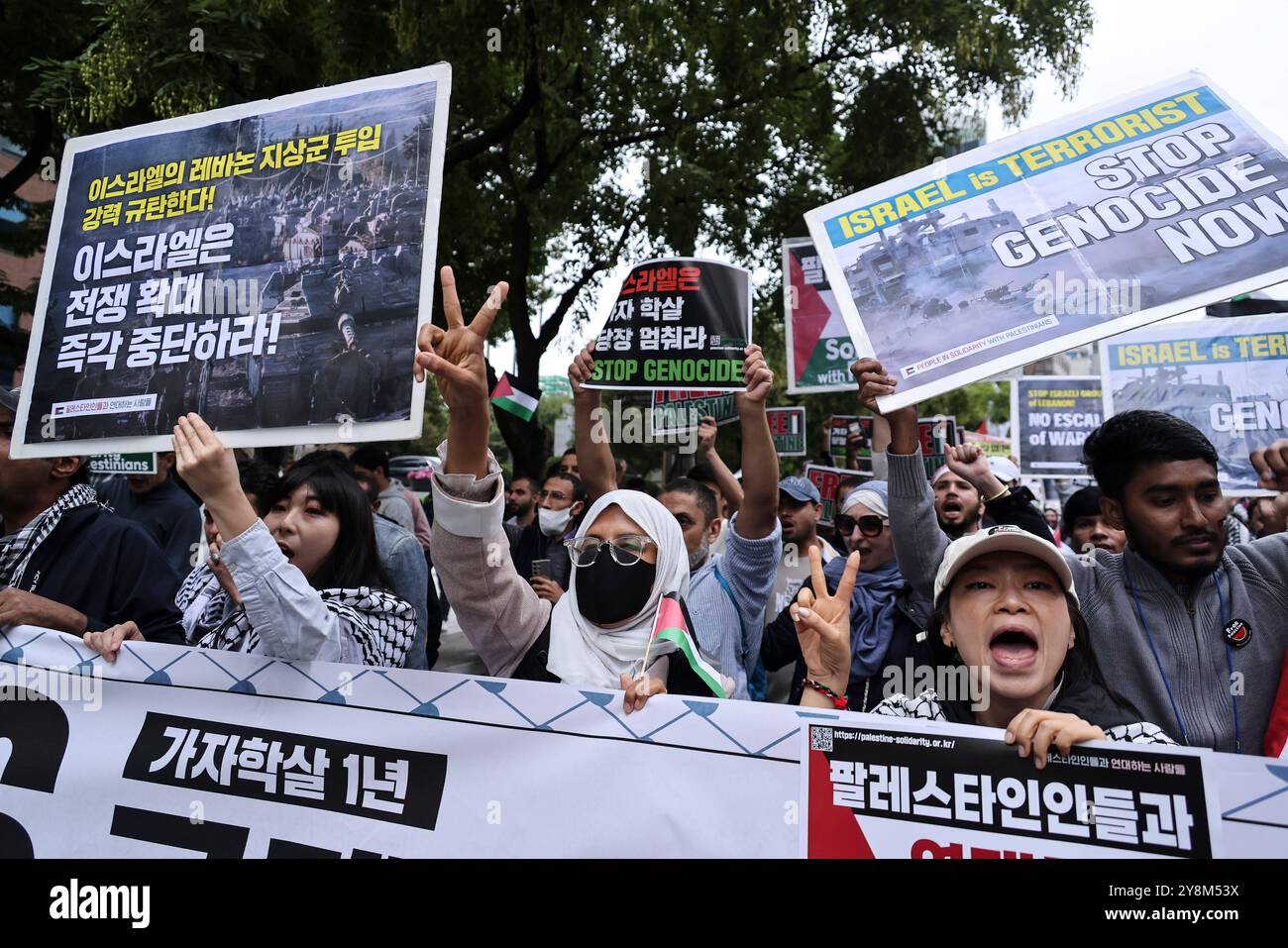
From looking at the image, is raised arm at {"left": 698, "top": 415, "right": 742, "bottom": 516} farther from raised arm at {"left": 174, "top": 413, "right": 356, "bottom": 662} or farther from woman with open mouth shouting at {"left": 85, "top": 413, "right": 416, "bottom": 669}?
raised arm at {"left": 174, "top": 413, "right": 356, "bottom": 662}

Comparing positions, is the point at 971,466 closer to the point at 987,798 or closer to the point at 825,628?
the point at 825,628

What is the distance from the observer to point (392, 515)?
20.3ft

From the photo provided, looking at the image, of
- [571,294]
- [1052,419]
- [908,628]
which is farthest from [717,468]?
[571,294]

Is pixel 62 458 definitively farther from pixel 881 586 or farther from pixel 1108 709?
pixel 1108 709

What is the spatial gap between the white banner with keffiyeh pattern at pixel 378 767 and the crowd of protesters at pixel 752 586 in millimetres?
118

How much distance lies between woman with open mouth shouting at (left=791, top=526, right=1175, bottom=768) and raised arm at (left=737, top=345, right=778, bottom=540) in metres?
0.82

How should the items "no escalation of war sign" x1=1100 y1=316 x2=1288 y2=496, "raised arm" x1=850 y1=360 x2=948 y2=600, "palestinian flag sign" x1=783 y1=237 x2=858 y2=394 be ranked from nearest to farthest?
"raised arm" x1=850 y1=360 x2=948 y2=600, "no escalation of war sign" x1=1100 y1=316 x2=1288 y2=496, "palestinian flag sign" x1=783 y1=237 x2=858 y2=394

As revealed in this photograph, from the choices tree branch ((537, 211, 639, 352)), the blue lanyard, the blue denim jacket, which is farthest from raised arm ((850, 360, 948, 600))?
tree branch ((537, 211, 639, 352))

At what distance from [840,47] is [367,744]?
956 centimetres

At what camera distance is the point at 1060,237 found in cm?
239

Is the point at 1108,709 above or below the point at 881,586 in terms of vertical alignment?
below

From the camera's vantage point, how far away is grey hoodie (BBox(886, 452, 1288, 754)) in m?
2.06

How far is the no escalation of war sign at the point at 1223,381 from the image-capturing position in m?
3.60
